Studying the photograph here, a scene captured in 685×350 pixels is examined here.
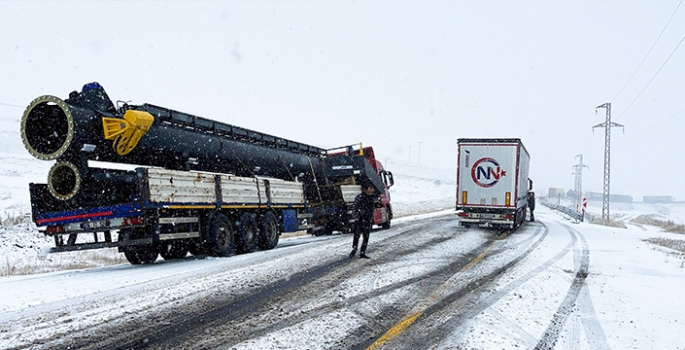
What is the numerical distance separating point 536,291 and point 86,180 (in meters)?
8.55

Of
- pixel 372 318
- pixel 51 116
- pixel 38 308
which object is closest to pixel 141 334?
pixel 38 308

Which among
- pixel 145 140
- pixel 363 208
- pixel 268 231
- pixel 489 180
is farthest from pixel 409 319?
pixel 489 180

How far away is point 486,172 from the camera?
63.6 ft

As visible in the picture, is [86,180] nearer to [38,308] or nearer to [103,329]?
[38,308]

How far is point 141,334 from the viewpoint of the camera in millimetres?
4926

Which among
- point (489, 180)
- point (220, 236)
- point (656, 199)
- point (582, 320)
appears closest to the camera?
point (582, 320)

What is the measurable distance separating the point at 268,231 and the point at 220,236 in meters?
2.08

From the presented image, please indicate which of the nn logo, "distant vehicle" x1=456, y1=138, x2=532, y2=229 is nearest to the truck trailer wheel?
"distant vehicle" x1=456, y1=138, x2=532, y2=229

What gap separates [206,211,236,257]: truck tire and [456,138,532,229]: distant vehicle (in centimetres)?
1075

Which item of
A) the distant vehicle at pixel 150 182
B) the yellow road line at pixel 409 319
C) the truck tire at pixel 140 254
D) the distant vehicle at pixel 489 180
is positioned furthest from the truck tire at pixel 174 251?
the distant vehicle at pixel 489 180

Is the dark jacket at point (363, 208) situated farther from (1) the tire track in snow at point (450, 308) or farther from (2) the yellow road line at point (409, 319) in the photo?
(1) the tire track in snow at point (450, 308)

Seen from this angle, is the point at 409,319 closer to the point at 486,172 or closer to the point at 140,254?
the point at 140,254

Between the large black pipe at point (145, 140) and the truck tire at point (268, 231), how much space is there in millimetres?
1438

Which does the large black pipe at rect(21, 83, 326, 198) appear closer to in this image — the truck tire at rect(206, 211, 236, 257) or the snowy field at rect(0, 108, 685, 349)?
the truck tire at rect(206, 211, 236, 257)
